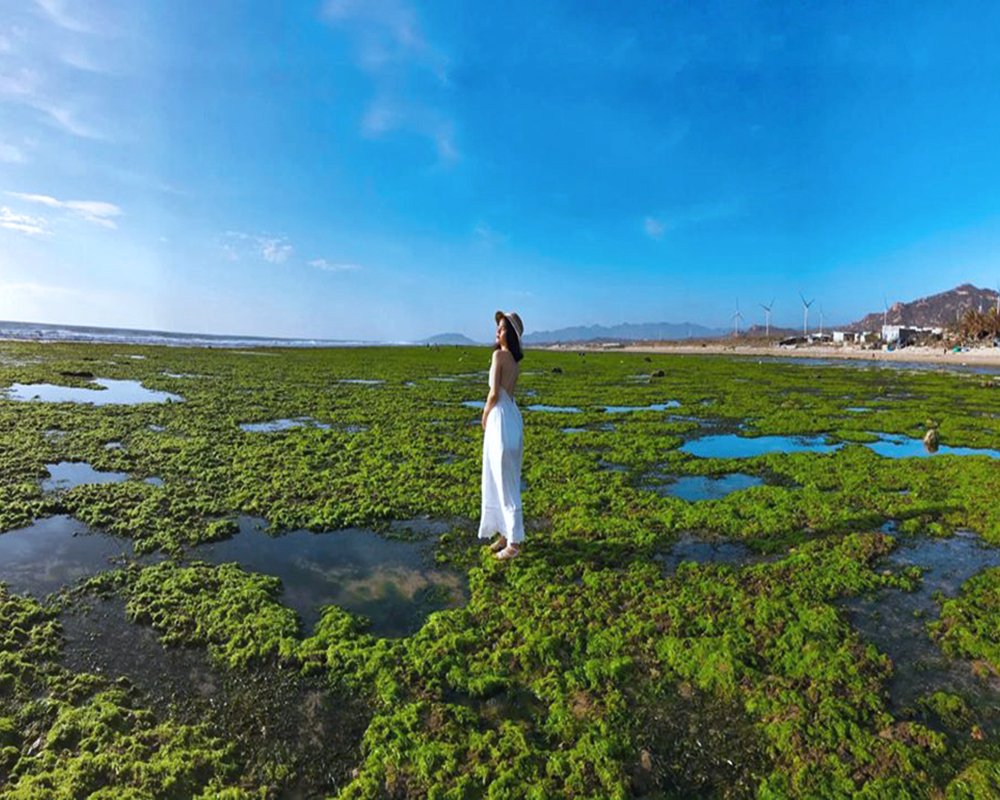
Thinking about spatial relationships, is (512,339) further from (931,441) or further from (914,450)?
(931,441)

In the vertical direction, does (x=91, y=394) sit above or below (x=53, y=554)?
above

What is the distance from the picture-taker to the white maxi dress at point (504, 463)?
7.45 meters

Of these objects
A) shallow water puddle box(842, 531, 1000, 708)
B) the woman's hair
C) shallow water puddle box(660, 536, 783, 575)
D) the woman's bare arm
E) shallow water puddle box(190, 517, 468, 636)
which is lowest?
shallow water puddle box(842, 531, 1000, 708)

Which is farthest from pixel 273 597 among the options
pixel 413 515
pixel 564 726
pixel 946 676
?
pixel 946 676

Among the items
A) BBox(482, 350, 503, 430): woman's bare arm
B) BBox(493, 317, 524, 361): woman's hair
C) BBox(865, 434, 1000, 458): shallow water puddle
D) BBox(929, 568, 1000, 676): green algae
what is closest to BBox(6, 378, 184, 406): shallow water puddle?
BBox(482, 350, 503, 430): woman's bare arm

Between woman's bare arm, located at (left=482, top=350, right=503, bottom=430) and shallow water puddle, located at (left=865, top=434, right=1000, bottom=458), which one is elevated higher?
woman's bare arm, located at (left=482, top=350, right=503, bottom=430)

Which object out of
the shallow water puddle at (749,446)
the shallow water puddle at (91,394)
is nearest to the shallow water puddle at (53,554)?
the shallow water puddle at (749,446)

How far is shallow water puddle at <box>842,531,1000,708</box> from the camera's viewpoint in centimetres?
514

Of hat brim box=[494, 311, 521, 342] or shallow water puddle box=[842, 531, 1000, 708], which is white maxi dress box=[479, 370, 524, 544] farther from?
shallow water puddle box=[842, 531, 1000, 708]

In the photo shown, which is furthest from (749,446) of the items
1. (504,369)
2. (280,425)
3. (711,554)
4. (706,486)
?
(280,425)

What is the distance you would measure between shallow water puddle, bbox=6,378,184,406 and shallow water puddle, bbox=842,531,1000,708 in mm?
25180

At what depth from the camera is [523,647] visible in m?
5.55

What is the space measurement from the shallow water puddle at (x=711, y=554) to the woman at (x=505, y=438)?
2.42 metres

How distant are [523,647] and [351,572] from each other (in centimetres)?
307
